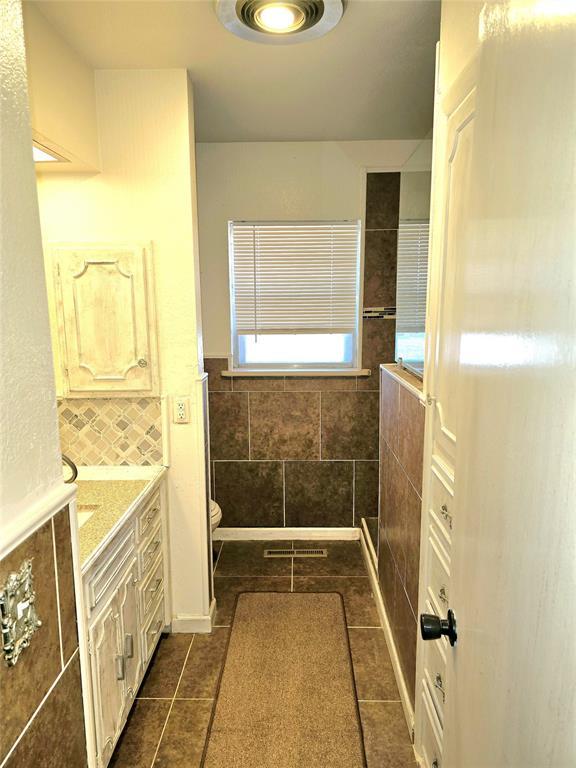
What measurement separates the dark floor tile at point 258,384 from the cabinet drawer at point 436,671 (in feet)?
6.53

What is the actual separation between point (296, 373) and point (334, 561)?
1290mm

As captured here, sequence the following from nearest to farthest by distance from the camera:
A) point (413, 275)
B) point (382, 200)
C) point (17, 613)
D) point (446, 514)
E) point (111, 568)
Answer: point (17, 613)
point (446, 514)
point (111, 568)
point (413, 275)
point (382, 200)

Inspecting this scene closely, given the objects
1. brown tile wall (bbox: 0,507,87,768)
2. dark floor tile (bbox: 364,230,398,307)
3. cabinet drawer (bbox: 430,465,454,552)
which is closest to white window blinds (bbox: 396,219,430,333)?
cabinet drawer (bbox: 430,465,454,552)

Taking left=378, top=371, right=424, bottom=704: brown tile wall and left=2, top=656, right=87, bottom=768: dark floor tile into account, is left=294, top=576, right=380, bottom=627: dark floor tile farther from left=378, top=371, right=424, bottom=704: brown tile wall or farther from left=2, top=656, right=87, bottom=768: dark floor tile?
left=2, top=656, right=87, bottom=768: dark floor tile

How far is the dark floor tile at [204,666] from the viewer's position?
211 centimetres

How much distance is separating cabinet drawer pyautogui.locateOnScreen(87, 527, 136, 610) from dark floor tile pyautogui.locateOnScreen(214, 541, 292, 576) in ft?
4.32

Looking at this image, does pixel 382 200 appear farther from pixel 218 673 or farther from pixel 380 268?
pixel 218 673

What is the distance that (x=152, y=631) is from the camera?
2.21m

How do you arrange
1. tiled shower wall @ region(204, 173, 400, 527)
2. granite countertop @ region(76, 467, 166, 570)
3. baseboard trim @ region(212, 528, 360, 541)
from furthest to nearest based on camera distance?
baseboard trim @ region(212, 528, 360, 541) → tiled shower wall @ region(204, 173, 400, 527) → granite countertop @ region(76, 467, 166, 570)

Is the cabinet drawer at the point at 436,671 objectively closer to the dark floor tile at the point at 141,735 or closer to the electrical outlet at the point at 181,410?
the dark floor tile at the point at 141,735

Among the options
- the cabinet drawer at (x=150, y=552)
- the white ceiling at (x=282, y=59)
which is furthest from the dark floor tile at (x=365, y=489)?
the white ceiling at (x=282, y=59)

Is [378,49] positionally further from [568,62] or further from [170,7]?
[568,62]

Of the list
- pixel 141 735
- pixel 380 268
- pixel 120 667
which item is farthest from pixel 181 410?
pixel 380 268

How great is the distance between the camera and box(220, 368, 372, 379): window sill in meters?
3.32
